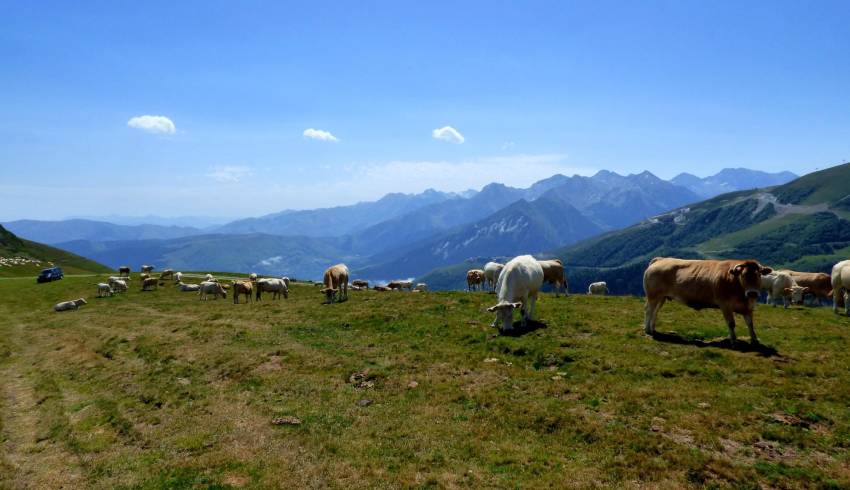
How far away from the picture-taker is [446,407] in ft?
49.5

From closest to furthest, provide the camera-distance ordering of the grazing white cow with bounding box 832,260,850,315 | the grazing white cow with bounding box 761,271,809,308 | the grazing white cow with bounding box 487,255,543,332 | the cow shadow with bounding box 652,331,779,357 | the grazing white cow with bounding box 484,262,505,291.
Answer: the cow shadow with bounding box 652,331,779,357, the grazing white cow with bounding box 487,255,543,332, the grazing white cow with bounding box 832,260,850,315, the grazing white cow with bounding box 761,271,809,308, the grazing white cow with bounding box 484,262,505,291

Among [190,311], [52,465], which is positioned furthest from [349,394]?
[190,311]

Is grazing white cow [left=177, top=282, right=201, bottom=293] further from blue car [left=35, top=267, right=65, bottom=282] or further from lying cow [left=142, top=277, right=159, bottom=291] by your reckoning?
blue car [left=35, top=267, right=65, bottom=282]

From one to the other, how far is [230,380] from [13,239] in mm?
189908

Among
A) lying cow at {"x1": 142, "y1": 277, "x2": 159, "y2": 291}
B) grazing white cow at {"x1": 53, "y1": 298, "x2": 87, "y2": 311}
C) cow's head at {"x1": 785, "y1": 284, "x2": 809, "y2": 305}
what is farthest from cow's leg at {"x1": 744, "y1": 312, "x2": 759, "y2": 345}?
lying cow at {"x1": 142, "y1": 277, "x2": 159, "y2": 291}

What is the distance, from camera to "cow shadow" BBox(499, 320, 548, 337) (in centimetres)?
2204

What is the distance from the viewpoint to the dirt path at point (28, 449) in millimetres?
12836

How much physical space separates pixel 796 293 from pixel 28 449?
4783 centimetres

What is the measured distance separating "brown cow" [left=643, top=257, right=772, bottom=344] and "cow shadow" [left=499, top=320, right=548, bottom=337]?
536cm

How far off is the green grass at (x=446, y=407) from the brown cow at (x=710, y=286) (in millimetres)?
1707

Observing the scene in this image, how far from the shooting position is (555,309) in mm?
27547

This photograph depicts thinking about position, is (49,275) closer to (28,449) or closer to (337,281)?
(337,281)

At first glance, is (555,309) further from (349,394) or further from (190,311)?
(190,311)

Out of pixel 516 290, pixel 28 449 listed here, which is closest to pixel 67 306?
pixel 28 449
